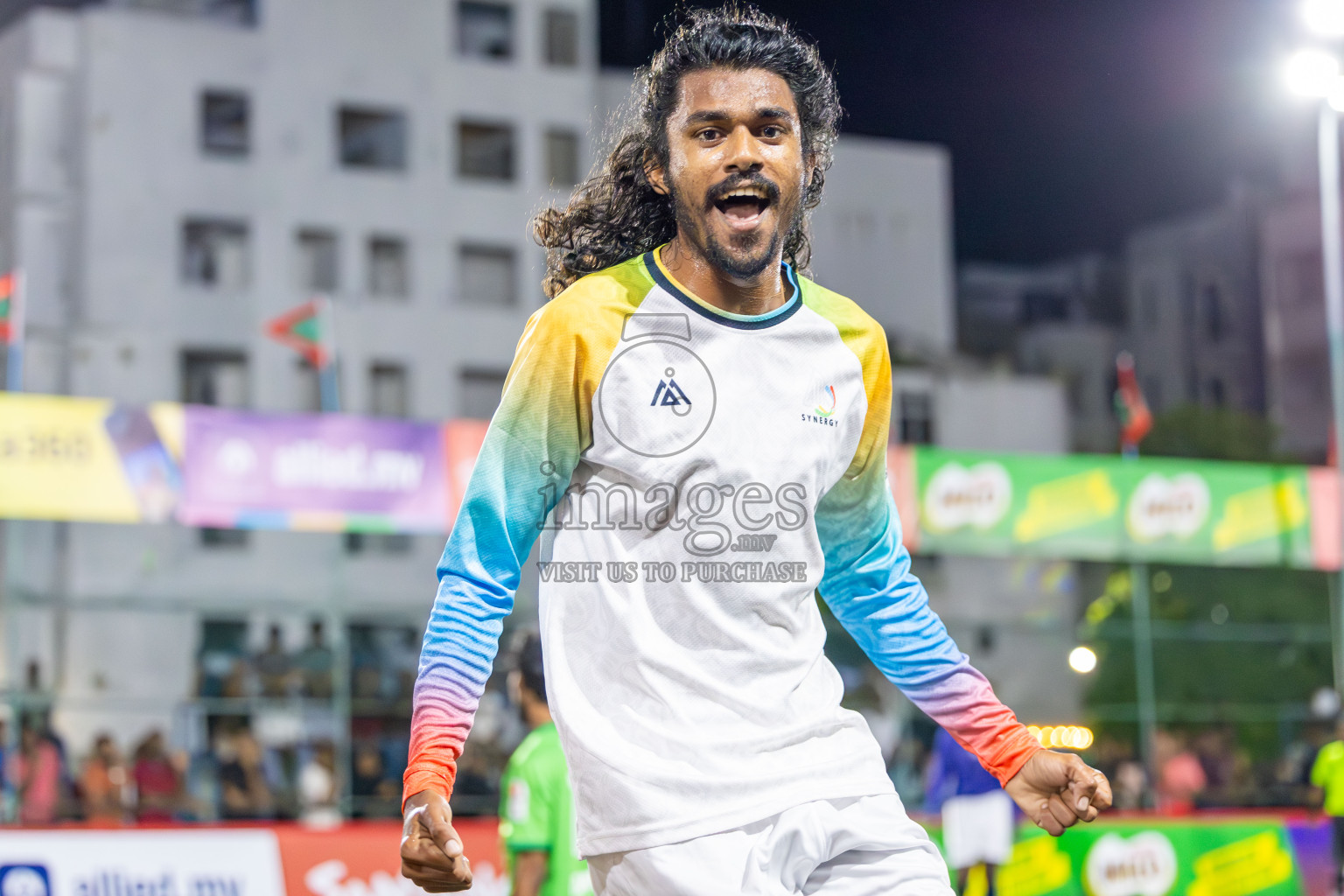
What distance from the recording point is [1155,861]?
9.99 meters

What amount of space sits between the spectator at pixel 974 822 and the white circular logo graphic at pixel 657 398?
665cm

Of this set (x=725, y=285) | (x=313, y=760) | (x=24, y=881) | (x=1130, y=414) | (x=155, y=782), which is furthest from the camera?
(x=1130, y=414)

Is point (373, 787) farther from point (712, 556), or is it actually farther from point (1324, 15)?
point (712, 556)

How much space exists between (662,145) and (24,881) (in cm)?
578

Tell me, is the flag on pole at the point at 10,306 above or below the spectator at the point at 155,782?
above

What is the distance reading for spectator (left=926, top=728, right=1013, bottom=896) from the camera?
8922 mm

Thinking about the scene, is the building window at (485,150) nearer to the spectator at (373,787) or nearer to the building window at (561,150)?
the building window at (561,150)

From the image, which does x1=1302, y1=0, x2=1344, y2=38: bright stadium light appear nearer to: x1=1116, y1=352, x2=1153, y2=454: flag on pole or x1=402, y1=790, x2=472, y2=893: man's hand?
x1=1116, y1=352, x2=1153, y2=454: flag on pole

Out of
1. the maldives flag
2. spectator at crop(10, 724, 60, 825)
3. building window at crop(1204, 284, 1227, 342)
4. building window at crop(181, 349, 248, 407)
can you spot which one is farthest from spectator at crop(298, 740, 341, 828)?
building window at crop(1204, 284, 1227, 342)

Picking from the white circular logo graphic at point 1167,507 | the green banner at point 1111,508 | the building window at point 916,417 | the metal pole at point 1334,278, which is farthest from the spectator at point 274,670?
the building window at point 916,417

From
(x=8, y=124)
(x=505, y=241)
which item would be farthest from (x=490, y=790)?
(x=505, y=241)

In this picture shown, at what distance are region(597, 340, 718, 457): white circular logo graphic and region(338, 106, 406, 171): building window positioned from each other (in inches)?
1140

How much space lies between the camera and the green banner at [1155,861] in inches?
381

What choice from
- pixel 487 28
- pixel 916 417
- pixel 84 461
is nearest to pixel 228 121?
pixel 487 28
